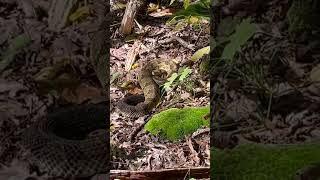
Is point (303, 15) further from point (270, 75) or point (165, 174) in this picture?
point (165, 174)

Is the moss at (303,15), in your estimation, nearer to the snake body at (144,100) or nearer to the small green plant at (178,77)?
the small green plant at (178,77)

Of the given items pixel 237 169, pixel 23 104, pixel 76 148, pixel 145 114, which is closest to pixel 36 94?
pixel 23 104

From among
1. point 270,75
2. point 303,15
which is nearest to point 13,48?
point 270,75

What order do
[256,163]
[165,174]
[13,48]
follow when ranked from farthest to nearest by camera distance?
[165,174] → [256,163] → [13,48]

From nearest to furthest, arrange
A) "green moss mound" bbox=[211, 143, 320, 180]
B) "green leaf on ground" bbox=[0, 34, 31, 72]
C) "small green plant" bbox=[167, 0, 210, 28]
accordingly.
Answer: "green leaf on ground" bbox=[0, 34, 31, 72] → "green moss mound" bbox=[211, 143, 320, 180] → "small green plant" bbox=[167, 0, 210, 28]

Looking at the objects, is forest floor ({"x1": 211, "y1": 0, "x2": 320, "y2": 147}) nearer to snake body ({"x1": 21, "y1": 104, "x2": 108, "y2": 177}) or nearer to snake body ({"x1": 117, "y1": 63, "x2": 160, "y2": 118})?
snake body ({"x1": 117, "y1": 63, "x2": 160, "y2": 118})

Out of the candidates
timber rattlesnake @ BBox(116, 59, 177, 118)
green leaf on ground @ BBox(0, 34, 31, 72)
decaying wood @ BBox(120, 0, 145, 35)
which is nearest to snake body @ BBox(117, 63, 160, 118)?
timber rattlesnake @ BBox(116, 59, 177, 118)

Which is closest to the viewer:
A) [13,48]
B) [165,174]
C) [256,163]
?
[13,48]
